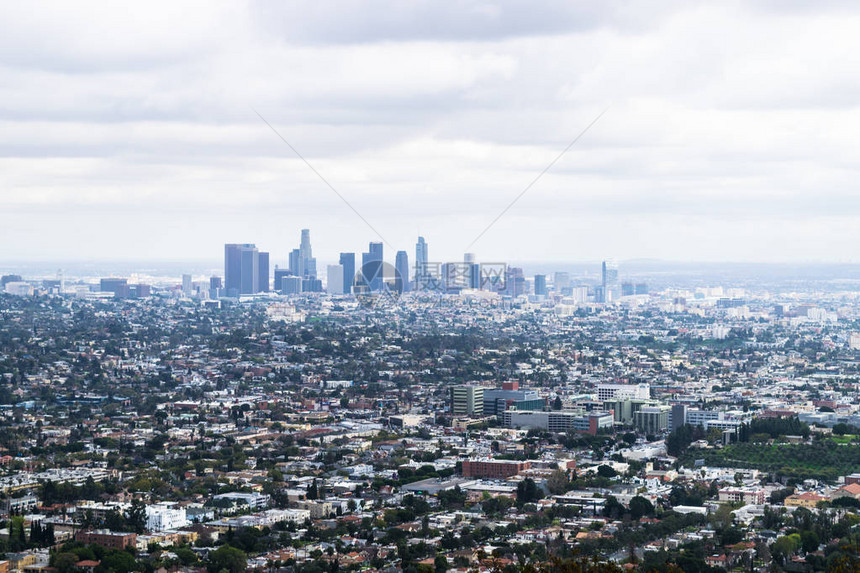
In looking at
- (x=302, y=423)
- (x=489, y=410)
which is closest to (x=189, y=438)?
(x=302, y=423)

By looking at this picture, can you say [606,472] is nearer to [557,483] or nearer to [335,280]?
[557,483]

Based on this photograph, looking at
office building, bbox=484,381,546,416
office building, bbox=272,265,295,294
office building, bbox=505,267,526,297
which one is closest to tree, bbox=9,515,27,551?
office building, bbox=484,381,546,416

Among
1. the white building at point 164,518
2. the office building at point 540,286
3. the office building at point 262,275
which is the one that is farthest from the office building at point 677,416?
the office building at point 262,275

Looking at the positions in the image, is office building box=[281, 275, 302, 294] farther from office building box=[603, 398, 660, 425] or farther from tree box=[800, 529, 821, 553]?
tree box=[800, 529, 821, 553]

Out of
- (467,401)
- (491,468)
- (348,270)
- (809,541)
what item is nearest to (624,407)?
(467,401)

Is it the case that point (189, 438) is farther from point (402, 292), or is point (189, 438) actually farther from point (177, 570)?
point (402, 292)

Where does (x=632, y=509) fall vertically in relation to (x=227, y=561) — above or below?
above

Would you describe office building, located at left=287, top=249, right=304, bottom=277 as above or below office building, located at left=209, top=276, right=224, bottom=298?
above
